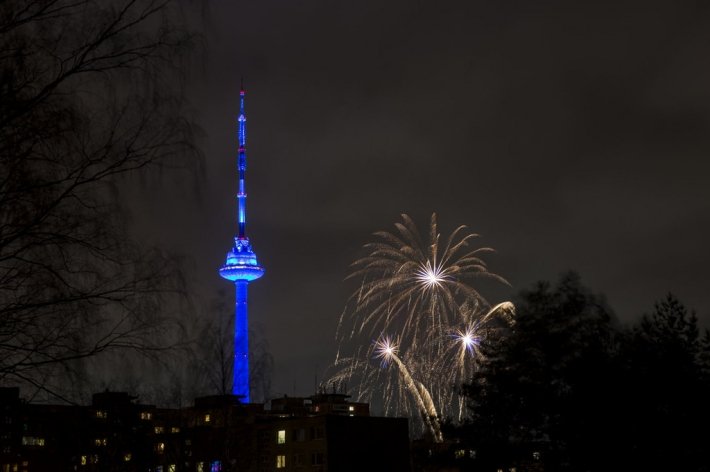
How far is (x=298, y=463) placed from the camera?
→ 91125mm

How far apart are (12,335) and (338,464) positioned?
3189 inches

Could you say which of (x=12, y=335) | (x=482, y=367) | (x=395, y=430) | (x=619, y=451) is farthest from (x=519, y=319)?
(x=395, y=430)

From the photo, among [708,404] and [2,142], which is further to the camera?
[708,404]

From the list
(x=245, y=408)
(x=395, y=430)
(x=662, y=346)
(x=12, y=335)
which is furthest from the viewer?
(x=245, y=408)

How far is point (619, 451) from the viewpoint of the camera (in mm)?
34125

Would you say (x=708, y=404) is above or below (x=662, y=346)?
below

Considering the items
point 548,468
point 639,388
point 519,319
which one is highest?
point 519,319

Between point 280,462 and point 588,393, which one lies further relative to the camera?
point 280,462

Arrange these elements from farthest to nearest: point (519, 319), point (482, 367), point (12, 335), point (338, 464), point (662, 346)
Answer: point (338, 464)
point (482, 367)
point (519, 319)
point (662, 346)
point (12, 335)

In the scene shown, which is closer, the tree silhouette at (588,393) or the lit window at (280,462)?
the tree silhouette at (588,393)

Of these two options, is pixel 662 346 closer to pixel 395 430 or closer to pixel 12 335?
pixel 12 335

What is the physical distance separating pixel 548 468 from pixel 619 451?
13.1 ft

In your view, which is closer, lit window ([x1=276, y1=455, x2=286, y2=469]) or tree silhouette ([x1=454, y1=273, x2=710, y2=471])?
tree silhouette ([x1=454, y1=273, x2=710, y2=471])

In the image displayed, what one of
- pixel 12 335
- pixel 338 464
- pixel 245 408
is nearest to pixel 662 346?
pixel 12 335
